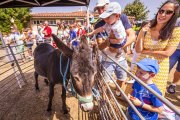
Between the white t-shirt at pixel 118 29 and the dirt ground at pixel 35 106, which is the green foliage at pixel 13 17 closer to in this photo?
the dirt ground at pixel 35 106

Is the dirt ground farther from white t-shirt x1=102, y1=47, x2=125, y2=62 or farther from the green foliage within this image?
the green foliage

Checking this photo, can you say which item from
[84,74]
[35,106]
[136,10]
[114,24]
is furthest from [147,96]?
[136,10]

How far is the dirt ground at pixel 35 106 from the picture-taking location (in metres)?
3.33

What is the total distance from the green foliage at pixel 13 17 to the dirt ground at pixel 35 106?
892 inches

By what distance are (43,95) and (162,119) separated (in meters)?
3.38

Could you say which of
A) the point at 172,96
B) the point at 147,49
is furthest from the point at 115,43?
the point at 172,96

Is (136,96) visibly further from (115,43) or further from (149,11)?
(149,11)

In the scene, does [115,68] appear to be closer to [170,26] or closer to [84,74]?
[84,74]

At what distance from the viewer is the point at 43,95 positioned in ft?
14.3

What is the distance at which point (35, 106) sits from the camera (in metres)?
3.78

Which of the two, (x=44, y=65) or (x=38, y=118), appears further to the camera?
(x=44, y=65)

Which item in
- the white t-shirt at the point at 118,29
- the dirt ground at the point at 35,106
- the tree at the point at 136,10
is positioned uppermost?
the tree at the point at 136,10

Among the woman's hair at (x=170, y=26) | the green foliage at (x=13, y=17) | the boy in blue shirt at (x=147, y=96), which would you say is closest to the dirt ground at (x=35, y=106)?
the boy in blue shirt at (x=147, y=96)

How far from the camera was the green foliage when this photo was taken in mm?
24388
